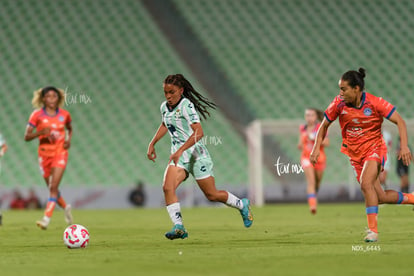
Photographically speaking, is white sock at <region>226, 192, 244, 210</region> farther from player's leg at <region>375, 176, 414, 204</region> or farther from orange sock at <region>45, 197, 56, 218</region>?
orange sock at <region>45, 197, 56, 218</region>

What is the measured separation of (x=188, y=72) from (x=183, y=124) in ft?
46.5

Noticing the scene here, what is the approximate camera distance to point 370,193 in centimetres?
725

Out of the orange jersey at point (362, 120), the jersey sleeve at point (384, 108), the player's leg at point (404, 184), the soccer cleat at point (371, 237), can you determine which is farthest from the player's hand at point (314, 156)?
the player's leg at point (404, 184)

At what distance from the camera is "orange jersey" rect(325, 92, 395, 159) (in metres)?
7.38

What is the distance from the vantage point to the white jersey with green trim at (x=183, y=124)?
24.9 ft

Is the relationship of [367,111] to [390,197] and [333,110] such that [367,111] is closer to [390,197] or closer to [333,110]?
[333,110]

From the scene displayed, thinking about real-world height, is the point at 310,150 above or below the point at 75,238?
above

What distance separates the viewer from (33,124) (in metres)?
10.6

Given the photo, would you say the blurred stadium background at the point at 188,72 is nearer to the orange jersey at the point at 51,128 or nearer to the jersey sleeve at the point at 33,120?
the orange jersey at the point at 51,128

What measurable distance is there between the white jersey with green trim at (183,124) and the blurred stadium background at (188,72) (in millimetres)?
11089

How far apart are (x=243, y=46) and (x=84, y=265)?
18.0 m

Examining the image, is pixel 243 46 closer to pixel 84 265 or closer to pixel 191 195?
pixel 191 195

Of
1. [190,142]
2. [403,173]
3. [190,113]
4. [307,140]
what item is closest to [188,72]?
[403,173]

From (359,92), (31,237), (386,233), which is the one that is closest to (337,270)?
(359,92)
